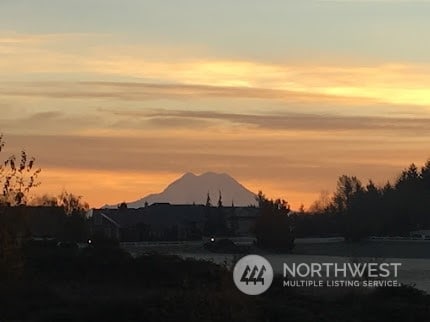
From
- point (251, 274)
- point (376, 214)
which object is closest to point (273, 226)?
point (376, 214)

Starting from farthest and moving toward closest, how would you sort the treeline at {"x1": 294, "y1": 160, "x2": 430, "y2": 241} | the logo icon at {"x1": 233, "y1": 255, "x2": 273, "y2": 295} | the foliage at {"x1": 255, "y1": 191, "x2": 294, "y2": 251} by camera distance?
the treeline at {"x1": 294, "y1": 160, "x2": 430, "y2": 241}
the foliage at {"x1": 255, "y1": 191, "x2": 294, "y2": 251}
the logo icon at {"x1": 233, "y1": 255, "x2": 273, "y2": 295}

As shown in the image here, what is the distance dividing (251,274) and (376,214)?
85959 mm

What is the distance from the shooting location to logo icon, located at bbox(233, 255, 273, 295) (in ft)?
84.9

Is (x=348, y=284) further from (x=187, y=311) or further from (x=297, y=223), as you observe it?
(x=297, y=223)

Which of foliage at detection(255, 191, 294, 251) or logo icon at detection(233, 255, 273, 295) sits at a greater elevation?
foliage at detection(255, 191, 294, 251)

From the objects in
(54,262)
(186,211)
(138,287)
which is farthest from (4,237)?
(186,211)

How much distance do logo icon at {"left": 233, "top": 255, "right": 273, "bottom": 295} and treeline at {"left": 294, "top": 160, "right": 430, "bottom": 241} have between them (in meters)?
72.0

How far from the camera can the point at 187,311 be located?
78.5 feet

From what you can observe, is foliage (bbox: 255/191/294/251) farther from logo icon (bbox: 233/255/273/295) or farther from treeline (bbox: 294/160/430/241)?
logo icon (bbox: 233/255/273/295)

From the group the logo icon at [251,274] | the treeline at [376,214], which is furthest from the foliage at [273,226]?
the logo icon at [251,274]

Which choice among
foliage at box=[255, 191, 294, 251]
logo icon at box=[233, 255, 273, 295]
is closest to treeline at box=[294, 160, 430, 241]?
foliage at box=[255, 191, 294, 251]

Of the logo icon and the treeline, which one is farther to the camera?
the treeline

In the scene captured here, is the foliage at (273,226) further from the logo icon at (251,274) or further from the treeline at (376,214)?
the logo icon at (251,274)

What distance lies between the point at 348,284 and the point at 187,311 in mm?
19381
